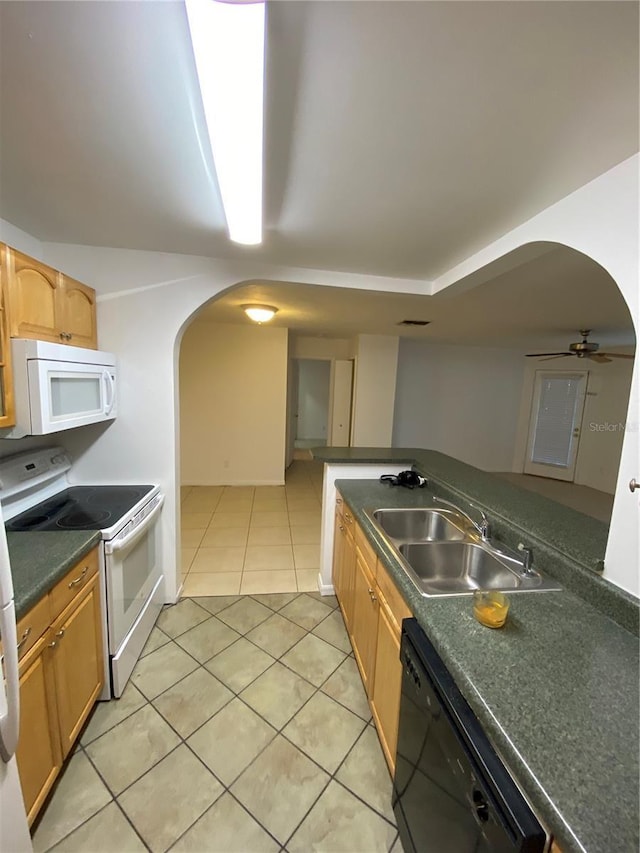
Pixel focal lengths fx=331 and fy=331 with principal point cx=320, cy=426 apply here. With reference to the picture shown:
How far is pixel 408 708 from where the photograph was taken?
3.54 feet

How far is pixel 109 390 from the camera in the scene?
78.7 inches

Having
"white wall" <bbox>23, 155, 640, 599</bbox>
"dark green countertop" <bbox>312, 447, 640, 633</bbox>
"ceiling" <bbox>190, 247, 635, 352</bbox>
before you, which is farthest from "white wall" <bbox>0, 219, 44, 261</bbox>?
"dark green countertop" <bbox>312, 447, 640, 633</bbox>

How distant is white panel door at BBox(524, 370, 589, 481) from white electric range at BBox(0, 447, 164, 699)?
6.65m

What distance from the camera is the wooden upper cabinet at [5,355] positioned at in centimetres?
135

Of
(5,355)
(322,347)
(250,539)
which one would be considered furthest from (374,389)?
(5,355)

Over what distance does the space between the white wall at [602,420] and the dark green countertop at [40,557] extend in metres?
7.10

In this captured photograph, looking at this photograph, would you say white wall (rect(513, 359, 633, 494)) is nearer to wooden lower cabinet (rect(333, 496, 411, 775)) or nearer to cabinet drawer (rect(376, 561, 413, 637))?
wooden lower cabinet (rect(333, 496, 411, 775))

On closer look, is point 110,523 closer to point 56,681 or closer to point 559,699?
point 56,681

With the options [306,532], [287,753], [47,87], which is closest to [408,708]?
[287,753]

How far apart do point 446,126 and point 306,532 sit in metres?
3.37

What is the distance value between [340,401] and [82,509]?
15.2 feet

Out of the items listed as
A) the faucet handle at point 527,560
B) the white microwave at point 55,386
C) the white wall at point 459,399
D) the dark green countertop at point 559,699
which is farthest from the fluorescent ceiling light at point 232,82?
the white wall at point 459,399

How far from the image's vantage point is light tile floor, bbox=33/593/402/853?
119 centimetres

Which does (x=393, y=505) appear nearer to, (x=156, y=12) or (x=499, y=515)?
(x=499, y=515)
